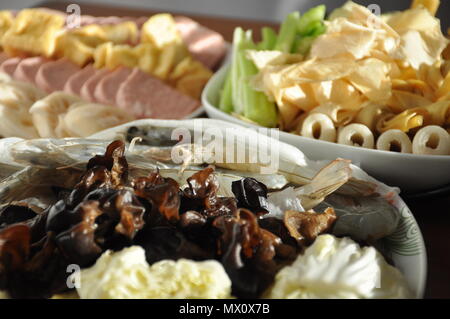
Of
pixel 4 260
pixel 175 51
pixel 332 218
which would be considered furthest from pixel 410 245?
pixel 175 51

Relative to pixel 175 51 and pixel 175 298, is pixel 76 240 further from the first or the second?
pixel 175 51

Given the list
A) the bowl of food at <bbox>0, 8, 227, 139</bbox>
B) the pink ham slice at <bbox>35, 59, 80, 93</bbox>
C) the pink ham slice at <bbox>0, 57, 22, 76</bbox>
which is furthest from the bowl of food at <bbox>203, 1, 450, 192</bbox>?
the pink ham slice at <bbox>0, 57, 22, 76</bbox>

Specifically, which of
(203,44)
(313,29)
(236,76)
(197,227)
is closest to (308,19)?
(313,29)

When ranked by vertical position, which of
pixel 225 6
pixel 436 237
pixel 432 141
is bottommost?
pixel 225 6

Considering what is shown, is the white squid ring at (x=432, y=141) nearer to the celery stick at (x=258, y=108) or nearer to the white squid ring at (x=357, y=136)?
the white squid ring at (x=357, y=136)

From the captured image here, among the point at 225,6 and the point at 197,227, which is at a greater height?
the point at 197,227

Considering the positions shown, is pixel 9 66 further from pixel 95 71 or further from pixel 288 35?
pixel 288 35
